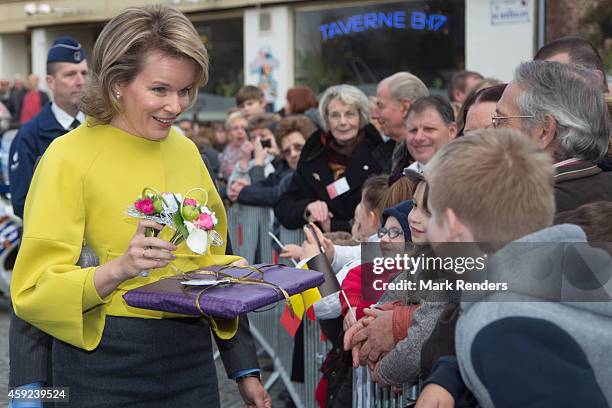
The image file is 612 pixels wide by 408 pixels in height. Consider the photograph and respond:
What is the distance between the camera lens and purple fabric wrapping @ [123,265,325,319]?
233 centimetres

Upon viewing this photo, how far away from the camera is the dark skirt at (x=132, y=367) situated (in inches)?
103

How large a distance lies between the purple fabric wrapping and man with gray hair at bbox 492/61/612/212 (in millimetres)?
927

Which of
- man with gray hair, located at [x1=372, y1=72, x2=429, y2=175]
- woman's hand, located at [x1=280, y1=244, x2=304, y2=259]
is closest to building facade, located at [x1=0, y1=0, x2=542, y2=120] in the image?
man with gray hair, located at [x1=372, y1=72, x2=429, y2=175]

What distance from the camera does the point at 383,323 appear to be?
9.36 feet

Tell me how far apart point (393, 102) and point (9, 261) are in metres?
4.10

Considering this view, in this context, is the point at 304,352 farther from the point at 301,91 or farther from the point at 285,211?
the point at 301,91

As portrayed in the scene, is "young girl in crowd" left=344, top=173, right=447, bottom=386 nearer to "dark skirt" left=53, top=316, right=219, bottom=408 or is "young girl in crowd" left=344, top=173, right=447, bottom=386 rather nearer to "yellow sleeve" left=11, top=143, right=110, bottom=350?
"dark skirt" left=53, top=316, right=219, bottom=408

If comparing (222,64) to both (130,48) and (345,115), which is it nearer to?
(345,115)

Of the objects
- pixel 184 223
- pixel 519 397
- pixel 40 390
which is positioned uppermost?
pixel 184 223

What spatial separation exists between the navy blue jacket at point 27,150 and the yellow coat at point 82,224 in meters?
2.06

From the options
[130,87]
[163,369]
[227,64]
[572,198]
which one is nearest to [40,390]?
[163,369]

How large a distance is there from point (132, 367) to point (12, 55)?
22.2m

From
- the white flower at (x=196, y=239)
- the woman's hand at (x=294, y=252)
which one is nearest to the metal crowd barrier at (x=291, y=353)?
the woman's hand at (x=294, y=252)

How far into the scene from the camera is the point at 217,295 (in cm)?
238
